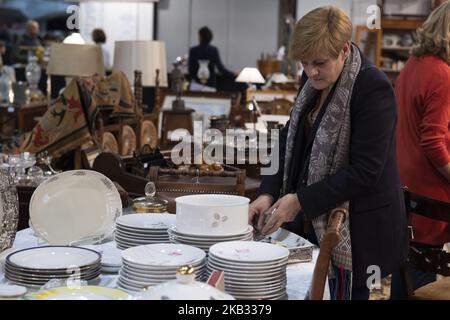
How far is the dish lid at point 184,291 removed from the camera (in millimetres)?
1444

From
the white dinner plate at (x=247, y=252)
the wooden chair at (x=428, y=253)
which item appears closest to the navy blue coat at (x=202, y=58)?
the wooden chair at (x=428, y=253)

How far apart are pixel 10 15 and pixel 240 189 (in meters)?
14.7

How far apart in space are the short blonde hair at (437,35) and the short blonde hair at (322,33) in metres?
1.04

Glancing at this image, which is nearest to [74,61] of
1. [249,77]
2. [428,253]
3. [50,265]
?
[249,77]

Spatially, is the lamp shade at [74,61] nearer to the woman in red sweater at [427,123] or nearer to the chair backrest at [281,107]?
the chair backrest at [281,107]

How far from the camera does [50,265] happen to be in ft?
6.13

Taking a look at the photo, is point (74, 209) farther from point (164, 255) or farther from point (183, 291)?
point (183, 291)

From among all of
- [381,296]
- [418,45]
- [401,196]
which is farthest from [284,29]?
[401,196]

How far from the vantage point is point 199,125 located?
16.2 feet

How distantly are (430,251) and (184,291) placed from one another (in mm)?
1521

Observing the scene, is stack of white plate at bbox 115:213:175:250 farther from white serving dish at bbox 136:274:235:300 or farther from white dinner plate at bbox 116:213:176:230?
white serving dish at bbox 136:274:235:300

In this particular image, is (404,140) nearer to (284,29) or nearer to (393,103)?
(393,103)

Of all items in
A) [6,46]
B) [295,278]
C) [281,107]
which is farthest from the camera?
[6,46]

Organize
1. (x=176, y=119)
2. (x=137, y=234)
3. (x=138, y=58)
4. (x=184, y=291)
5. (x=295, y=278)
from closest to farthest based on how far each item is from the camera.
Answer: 1. (x=184, y=291)
2. (x=295, y=278)
3. (x=137, y=234)
4. (x=138, y=58)
5. (x=176, y=119)
